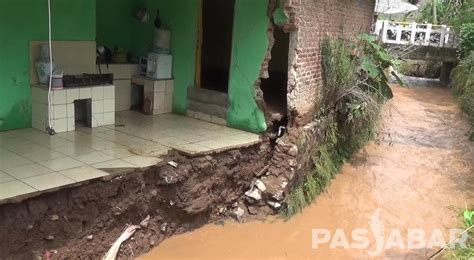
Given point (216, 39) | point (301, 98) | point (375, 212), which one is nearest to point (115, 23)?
point (216, 39)

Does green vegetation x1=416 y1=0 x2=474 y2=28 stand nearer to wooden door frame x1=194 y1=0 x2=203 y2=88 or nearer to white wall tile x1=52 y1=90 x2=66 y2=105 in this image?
wooden door frame x1=194 y1=0 x2=203 y2=88

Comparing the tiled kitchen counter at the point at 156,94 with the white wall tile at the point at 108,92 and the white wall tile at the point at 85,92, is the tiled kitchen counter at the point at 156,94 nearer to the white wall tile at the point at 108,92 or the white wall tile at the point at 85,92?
A: the white wall tile at the point at 108,92

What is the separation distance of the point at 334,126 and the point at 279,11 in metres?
2.60

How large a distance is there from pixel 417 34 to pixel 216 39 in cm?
1102

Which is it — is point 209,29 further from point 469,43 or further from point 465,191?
point 469,43

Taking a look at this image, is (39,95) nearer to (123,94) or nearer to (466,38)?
(123,94)

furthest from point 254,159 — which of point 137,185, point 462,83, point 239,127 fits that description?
point 462,83

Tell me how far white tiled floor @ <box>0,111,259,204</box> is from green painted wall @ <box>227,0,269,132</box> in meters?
0.23

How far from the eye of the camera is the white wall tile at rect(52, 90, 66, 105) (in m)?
5.85

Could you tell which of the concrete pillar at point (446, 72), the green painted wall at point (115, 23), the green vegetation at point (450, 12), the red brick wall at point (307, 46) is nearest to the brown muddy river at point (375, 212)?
the red brick wall at point (307, 46)

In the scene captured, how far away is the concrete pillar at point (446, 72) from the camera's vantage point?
18.2m

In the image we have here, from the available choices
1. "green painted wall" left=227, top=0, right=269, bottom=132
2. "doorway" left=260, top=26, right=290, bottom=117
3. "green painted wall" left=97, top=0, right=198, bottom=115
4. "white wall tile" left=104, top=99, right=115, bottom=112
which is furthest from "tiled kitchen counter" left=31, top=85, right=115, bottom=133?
"doorway" left=260, top=26, right=290, bottom=117

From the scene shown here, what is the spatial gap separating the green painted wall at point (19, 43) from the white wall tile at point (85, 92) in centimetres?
68

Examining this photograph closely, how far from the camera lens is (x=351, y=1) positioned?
8742mm
